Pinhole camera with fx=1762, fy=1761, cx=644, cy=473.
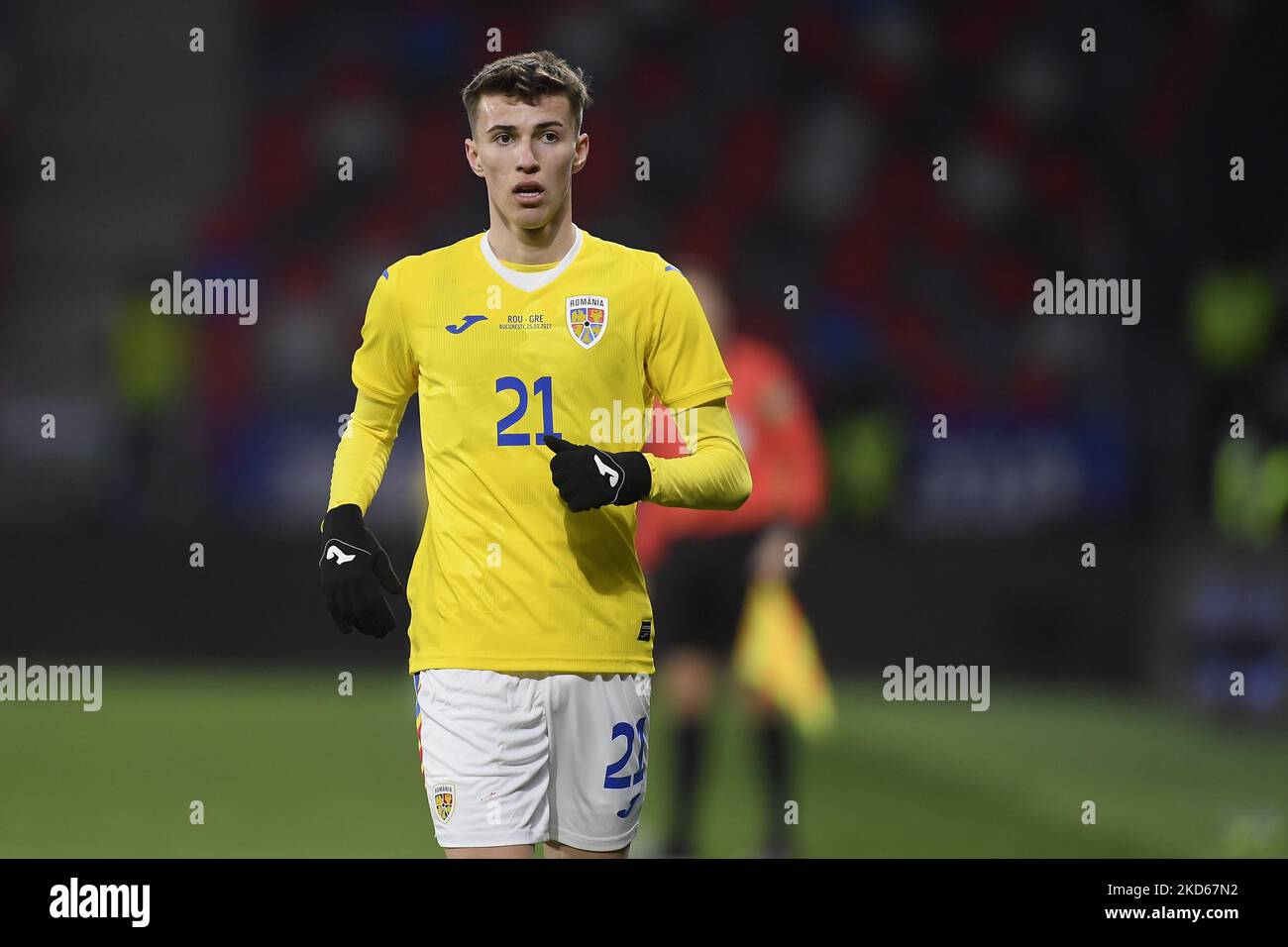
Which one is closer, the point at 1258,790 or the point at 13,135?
the point at 1258,790

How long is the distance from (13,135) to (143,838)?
10.9 metres

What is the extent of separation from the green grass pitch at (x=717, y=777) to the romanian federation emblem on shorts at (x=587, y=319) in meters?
2.92

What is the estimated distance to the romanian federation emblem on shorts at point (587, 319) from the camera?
A: 3.23 meters

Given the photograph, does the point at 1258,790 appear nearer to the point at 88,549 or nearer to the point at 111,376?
the point at 88,549

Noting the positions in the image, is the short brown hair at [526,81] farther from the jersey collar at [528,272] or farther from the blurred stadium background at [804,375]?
the blurred stadium background at [804,375]

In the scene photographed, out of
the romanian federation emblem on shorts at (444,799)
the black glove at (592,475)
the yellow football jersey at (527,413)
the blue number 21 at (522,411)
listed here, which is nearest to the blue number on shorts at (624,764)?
the yellow football jersey at (527,413)

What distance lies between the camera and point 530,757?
312 centimetres

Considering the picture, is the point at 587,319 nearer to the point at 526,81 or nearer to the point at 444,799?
the point at 526,81

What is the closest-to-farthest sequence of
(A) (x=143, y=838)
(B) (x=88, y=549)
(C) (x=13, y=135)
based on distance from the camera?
1. (A) (x=143, y=838)
2. (B) (x=88, y=549)
3. (C) (x=13, y=135)

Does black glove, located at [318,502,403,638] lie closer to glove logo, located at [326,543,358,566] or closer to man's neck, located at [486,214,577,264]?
glove logo, located at [326,543,358,566]

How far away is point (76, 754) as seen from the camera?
802 cm

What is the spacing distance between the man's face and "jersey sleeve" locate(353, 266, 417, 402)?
28cm

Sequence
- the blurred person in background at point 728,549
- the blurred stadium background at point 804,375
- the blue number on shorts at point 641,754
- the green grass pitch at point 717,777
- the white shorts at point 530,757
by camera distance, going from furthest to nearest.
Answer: the blurred stadium background at point 804,375
the green grass pitch at point 717,777
the blurred person in background at point 728,549
the blue number on shorts at point 641,754
the white shorts at point 530,757
